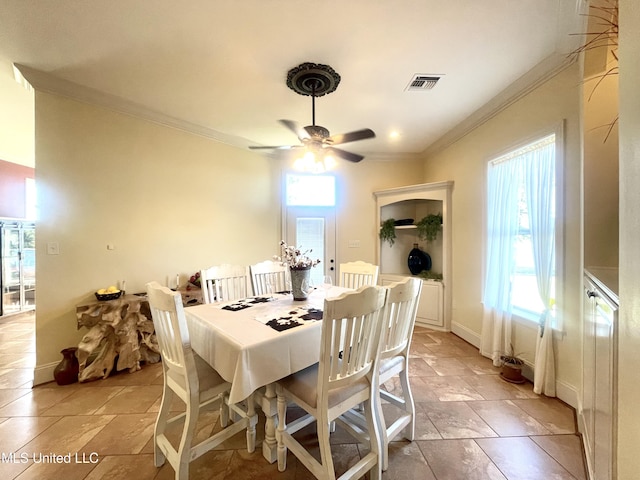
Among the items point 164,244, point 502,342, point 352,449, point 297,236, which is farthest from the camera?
point 297,236

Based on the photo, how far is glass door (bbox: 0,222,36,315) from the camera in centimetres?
416

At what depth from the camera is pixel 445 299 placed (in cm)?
371

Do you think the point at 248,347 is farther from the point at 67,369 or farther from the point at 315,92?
the point at 67,369

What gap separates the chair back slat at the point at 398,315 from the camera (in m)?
1.50

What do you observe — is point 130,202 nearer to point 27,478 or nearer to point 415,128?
point 27,478

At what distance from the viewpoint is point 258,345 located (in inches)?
51.9

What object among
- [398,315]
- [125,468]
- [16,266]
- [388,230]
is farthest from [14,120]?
[388,230]

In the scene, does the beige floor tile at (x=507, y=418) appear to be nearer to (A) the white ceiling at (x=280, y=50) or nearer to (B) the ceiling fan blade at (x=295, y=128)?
(B) the ceiling fan blade at (x=295, y=128)

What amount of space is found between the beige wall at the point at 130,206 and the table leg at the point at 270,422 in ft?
7.78

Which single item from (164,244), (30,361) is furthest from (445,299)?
(30,361)

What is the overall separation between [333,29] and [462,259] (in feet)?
9.98

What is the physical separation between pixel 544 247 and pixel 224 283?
2938 millimetres

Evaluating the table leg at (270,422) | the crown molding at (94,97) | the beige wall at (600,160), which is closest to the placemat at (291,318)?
the table leg at (270,422)

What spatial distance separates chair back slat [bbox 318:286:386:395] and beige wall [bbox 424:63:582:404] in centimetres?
178
